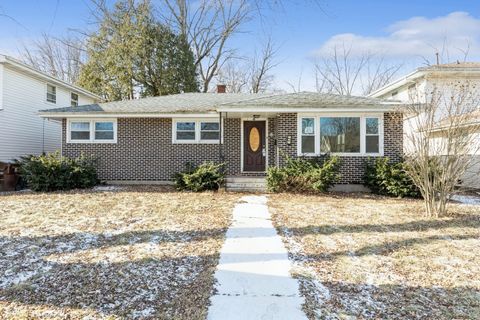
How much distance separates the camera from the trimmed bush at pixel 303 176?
394 inches

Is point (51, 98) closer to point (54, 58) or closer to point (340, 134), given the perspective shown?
point (340, 134)

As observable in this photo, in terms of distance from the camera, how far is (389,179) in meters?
10.2

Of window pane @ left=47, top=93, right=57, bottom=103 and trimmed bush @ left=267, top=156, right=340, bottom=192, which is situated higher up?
window pane @ left=47, top=93, right=57, bottom=103

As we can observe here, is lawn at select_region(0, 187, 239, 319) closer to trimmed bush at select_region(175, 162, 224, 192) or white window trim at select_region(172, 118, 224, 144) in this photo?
trimmed bush at select_region(175, 162, 224, 192)

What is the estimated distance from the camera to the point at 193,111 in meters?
11.9

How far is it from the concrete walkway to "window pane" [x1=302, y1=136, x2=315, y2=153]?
5.36m

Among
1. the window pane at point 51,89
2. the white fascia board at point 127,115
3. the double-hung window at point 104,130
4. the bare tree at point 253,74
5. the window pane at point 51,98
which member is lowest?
the double-hung window at point 104,130

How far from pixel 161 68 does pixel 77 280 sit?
20.4m

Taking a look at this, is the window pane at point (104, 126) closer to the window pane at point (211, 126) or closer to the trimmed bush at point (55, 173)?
the trimmed bush at point (55, 173)

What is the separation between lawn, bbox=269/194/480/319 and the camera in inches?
136

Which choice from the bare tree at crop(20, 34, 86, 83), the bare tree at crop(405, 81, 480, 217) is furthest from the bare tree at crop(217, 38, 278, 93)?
the bare tree at crop(405, 81, 480, 217)

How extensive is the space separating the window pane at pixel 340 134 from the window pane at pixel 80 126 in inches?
353

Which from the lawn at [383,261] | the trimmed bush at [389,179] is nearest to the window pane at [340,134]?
the trimmed bush at [389,179]

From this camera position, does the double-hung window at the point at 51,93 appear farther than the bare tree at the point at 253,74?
No
